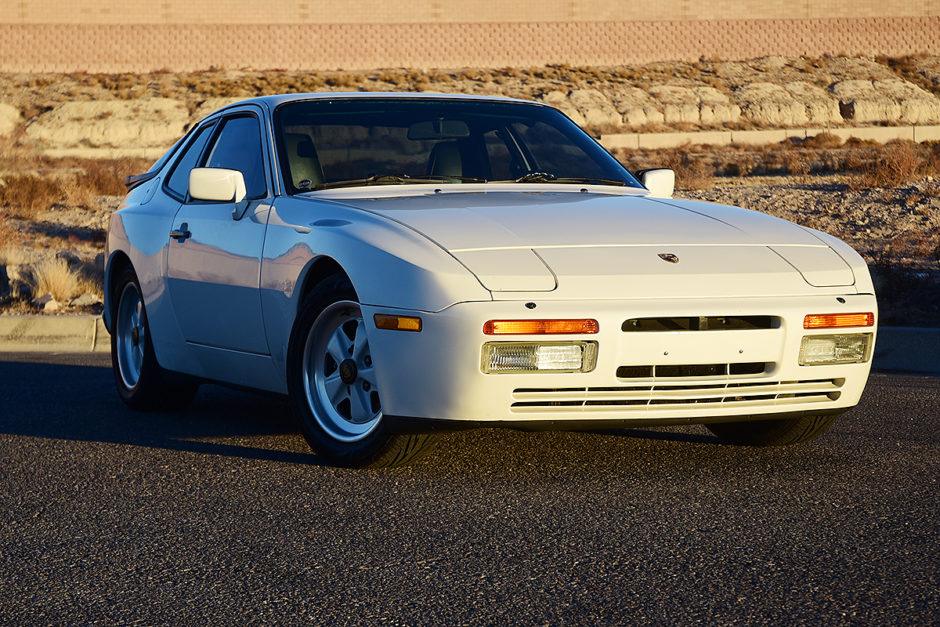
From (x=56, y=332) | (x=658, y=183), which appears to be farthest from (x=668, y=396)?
(x=56, y=332)

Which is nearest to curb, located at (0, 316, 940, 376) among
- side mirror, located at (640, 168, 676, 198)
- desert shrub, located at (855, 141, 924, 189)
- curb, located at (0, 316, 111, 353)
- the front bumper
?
curb, located at (0, 316, 111, 353)

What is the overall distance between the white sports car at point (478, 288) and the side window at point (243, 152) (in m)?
0.02

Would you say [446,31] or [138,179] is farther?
[446,31]

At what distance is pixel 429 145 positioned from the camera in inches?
256

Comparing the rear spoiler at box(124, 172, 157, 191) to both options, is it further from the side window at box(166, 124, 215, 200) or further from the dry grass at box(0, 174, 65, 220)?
the dry grass at box(0, 174, 65, 220)

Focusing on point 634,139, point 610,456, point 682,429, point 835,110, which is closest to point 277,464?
point 610,456

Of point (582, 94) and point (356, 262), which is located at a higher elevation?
point (356, 262)

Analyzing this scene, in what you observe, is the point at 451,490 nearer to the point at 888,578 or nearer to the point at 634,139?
the point at 888,578

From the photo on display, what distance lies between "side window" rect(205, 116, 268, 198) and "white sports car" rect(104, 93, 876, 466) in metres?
0.02

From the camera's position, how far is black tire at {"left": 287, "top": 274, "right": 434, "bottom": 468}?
5.28 meters

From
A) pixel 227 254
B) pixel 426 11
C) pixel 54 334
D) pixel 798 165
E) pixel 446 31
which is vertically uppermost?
pixel 227 254

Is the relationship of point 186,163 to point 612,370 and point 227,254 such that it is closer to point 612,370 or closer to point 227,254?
point 227,254

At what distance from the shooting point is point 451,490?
5.07 m

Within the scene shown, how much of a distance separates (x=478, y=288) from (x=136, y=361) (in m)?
3.28
